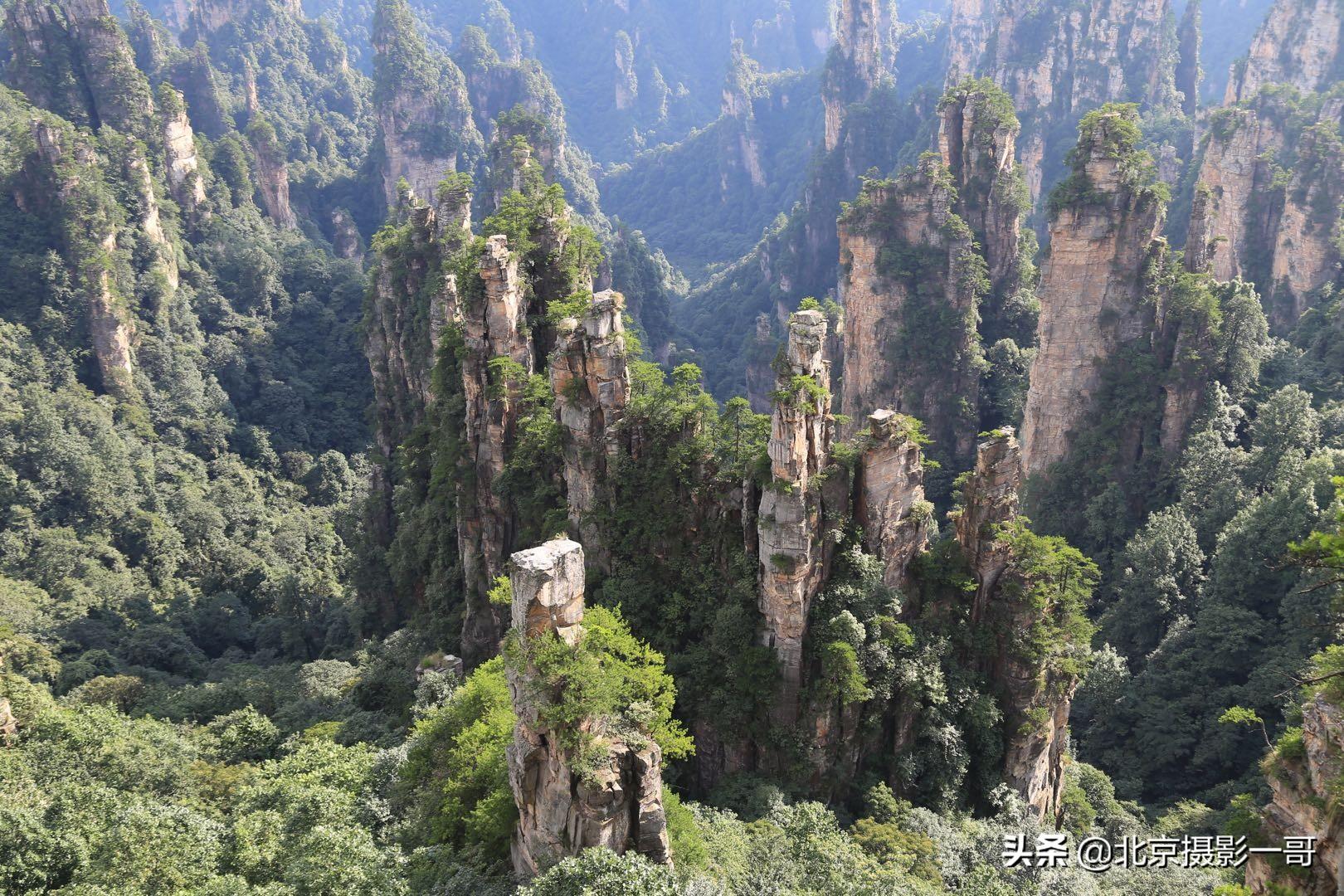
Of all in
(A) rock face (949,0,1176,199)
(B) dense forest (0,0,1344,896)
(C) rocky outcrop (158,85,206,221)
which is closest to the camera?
(B) dense forest (0,0,1344,896)

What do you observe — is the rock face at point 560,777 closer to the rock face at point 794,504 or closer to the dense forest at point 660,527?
the dense forest at point 660,527

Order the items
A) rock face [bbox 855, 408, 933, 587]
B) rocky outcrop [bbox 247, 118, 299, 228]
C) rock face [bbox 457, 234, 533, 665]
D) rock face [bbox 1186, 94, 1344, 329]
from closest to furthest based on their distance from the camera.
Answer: rock face [bbox 855, 408, 933, 587], rock face [bbox 457, 234, 533, 665], rock face [bbox 1186, 94, 1344, 329], rocky outcrop [bbox 247, 118, 299, 228]

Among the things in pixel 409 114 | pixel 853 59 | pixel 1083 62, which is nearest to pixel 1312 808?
pixel 1083 62

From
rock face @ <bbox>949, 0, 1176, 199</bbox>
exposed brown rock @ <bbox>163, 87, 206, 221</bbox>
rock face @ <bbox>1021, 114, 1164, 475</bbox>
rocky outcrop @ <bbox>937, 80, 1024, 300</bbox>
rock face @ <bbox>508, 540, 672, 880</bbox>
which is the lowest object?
rock face @ <bbox>508, 540, 672, 880</bbox>

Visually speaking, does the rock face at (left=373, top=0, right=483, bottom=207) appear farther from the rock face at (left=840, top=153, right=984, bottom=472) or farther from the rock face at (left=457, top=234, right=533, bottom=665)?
the rock face at (left=457, top=234, right=533, bottom=665)

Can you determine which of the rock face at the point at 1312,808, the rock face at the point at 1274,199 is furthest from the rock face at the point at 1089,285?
the rock face at the point at 1312,808

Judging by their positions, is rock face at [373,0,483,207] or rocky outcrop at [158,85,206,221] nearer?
rocky outcrop at [158,85,206,221]

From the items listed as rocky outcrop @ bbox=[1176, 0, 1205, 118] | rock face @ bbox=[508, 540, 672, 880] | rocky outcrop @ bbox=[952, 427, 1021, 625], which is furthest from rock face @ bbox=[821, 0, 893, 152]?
rock face @ bbox=[508, 540, 672, 880]
